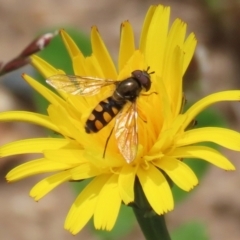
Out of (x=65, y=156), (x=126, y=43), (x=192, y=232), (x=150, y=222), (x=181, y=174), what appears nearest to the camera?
(x=181, y=174)

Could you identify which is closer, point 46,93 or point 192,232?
point 46,93

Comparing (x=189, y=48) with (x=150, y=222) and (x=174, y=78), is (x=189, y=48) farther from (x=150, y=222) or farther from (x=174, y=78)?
(x=150, y=222)

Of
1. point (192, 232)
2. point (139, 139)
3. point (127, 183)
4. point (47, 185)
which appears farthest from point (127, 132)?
point (192, 232)

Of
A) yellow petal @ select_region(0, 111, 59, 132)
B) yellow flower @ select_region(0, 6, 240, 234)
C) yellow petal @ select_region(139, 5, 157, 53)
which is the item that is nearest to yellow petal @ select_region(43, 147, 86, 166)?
yellow flower @ select_region(0, 6, 240, 234)

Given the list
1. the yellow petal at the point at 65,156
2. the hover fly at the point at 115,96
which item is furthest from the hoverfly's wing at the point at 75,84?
the yellow petal at the point at 65,156

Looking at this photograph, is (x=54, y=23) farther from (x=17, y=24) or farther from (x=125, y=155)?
(x=125, y=155)

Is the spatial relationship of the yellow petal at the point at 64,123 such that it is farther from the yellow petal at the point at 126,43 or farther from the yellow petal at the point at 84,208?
the yellow petal at the point at 126,43
